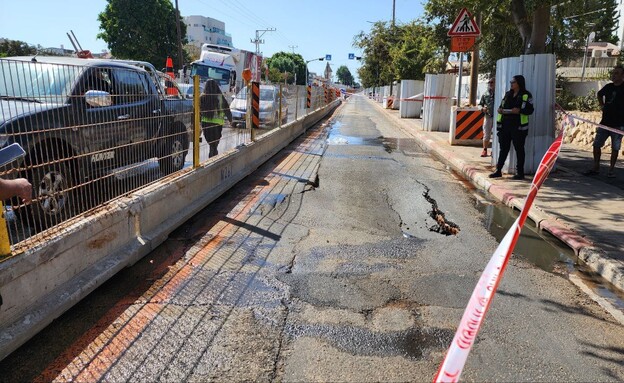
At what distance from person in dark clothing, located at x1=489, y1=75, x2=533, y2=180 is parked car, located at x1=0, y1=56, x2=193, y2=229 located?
606 centimetres

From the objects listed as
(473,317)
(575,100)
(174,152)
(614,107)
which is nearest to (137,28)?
(575,100)

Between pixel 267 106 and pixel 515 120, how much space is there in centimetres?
718

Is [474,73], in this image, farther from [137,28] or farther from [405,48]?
[137,28]

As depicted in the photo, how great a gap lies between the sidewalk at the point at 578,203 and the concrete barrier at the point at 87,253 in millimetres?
4693

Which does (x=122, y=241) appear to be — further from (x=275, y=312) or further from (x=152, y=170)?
(x=275, y=312)

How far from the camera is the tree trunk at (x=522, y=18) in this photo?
395 inches

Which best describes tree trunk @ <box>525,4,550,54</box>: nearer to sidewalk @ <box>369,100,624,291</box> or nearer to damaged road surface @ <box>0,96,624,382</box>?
sidewalk @ <box>369,100,624,291</box>

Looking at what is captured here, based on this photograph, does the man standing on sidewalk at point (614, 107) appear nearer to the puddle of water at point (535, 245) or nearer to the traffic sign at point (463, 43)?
the puddle of water at point (535, 245)

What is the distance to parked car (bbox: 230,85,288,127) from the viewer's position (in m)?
9.72

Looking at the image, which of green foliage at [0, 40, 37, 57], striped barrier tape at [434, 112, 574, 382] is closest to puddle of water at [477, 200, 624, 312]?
striped barrier tape at [434, 112, 574, 382]

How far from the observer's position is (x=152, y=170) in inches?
231

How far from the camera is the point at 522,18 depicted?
33.3 feet

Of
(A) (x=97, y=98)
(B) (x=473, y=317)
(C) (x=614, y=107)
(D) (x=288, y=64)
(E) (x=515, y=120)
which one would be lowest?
(B) (x=473, y=317)

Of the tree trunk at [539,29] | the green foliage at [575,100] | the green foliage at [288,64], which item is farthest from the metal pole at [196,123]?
the green foliage at [288,64]
